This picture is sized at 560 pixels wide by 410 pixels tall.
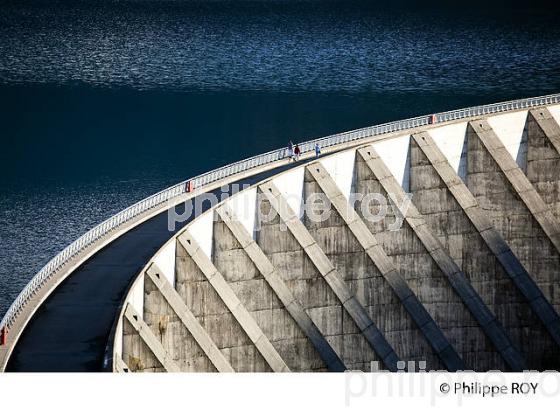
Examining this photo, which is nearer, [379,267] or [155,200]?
[155,200]

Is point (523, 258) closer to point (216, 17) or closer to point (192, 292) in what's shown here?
point (192, 292)

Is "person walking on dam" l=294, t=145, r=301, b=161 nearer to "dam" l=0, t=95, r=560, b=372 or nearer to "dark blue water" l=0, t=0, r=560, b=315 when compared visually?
"dam" l=0, t=95, r=560, b=372

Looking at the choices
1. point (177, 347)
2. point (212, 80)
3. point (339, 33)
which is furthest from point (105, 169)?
point (339, 33)
